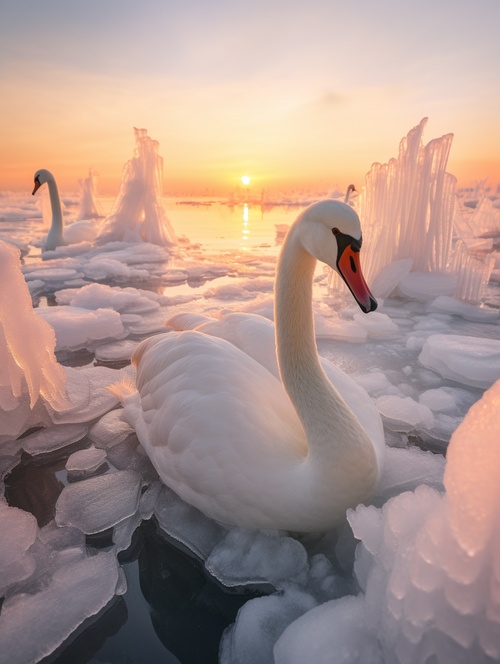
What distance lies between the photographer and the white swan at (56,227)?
39.1 ft

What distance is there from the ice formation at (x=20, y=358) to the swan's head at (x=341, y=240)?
2.20m

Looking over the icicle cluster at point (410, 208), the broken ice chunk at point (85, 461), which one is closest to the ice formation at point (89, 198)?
the icicle cluster at point (410, 208)

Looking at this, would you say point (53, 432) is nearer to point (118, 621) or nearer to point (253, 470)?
point (118, 621)

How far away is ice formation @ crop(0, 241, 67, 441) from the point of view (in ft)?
9.49

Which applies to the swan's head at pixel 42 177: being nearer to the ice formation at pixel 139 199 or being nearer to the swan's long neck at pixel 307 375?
the ice formation at pixel 139 199

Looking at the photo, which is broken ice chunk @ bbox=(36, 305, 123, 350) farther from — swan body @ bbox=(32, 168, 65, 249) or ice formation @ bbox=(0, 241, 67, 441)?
swan body @ bbox=(32, 168, 65, 249)

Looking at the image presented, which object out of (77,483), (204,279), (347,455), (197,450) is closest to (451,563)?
(347,455)

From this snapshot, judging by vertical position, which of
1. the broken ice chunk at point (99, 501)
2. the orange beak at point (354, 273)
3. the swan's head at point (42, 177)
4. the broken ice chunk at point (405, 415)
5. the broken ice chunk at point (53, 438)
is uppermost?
the swan's head at point (42, 177)

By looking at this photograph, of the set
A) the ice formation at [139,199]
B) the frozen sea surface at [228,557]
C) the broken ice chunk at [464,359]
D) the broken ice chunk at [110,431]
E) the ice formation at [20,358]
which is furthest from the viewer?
the ice formation at [139,199]

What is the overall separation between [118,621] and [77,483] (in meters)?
0.99

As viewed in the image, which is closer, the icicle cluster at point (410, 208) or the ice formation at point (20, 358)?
the ice formation at point (20, 358)

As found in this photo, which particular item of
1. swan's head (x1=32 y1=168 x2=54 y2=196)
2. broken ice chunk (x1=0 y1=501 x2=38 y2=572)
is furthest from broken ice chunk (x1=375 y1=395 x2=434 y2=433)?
swan's head (x1=32 y1=168 x2=54 y2=196)

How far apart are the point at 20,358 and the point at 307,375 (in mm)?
2083

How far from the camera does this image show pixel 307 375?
2088 mm
